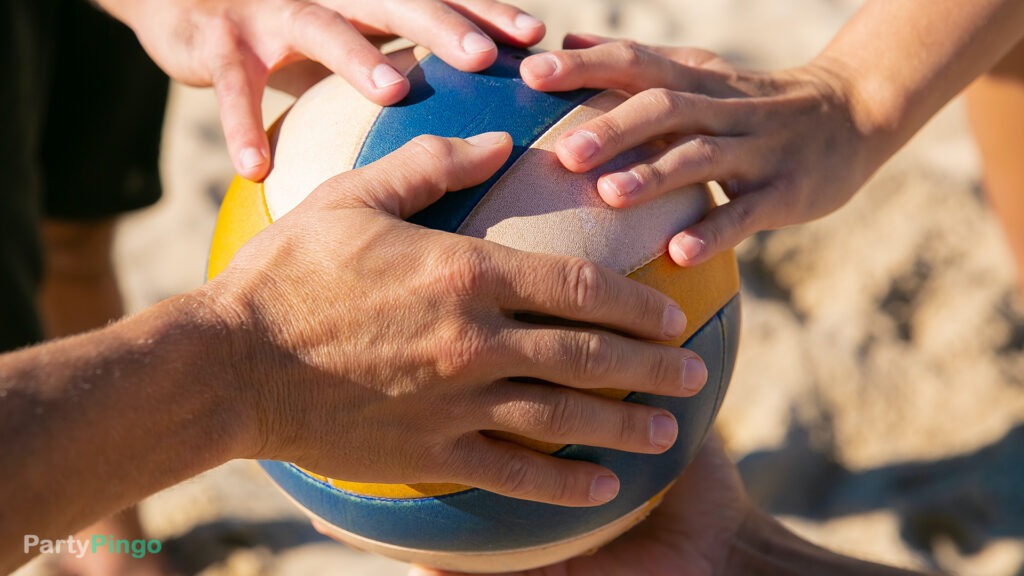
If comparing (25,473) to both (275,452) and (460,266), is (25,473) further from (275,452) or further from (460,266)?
(460,266)

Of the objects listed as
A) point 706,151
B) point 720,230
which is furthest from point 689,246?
point 706,151

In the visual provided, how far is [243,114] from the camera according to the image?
6.77 feet

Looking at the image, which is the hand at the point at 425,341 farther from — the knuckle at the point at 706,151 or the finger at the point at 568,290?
the knuckle at the point at 706,151

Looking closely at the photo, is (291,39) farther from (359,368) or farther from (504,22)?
(359,368)

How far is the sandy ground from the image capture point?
321 cm

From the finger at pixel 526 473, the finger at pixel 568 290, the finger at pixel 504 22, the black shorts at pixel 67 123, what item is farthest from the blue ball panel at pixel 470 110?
the black shorts at pixel 67 123

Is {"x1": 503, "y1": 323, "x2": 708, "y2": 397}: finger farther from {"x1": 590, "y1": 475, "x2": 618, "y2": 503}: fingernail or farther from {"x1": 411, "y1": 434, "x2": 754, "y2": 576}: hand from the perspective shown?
{"x1": 411, "y1": 434, "x2": 754, "y2": 576}: hand

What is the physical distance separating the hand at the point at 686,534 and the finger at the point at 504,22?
1092mm

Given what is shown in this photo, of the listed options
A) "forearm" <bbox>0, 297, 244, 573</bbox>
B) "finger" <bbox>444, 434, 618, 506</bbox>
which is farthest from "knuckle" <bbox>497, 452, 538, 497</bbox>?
"forearm" <bbox>0, 297, 244, 573</bbox>

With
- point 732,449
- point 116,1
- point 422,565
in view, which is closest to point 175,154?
point 116,1

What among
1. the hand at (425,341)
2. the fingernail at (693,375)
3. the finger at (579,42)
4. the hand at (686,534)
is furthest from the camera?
the hand at (686,534)

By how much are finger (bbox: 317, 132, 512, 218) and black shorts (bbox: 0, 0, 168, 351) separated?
4.90 ft

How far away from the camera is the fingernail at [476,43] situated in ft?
6.24

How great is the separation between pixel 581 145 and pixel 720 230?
325 millimetres
